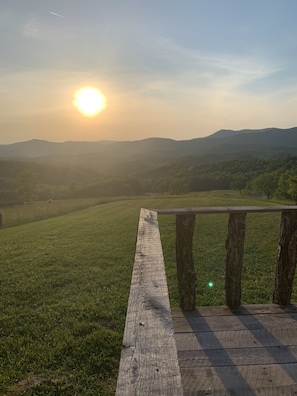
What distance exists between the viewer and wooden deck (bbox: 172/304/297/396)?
3.08m

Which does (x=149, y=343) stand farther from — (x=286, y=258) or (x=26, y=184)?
(x=26, y=184)

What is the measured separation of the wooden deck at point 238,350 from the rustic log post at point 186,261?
0.17 meters

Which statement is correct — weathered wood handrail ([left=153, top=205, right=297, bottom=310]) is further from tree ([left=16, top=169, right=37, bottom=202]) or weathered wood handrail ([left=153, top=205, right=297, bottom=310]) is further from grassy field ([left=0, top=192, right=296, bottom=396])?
tree ([left=16, top=169, right=37, bottom=202])

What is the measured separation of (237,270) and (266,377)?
189 cm

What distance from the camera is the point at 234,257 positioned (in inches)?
194

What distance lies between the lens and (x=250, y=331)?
161 inches

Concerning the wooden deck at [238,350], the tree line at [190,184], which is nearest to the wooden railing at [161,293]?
the wooden deck at [238,350]

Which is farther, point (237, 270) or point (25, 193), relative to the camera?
point (25, 193)

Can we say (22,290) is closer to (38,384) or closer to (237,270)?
(38,384)

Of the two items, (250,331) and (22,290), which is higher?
(250,331)

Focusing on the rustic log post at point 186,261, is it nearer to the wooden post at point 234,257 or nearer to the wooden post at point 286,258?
the wooden post at point 234,257

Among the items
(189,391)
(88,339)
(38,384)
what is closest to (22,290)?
(88,339)

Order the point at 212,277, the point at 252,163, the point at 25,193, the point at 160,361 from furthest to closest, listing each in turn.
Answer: the point at 252,163 < the point at 25,193 < the point at 212,277 < the point at 160,361

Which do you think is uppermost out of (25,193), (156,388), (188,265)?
(156,388)
